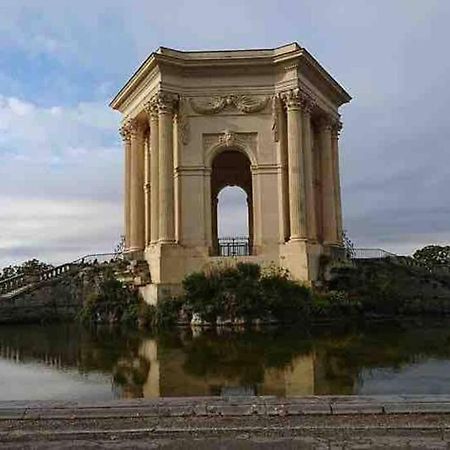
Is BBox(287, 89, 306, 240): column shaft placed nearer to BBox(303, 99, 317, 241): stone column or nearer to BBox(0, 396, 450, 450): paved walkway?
BBox(303, 99, 317, 241): stone column

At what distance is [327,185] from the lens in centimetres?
3975

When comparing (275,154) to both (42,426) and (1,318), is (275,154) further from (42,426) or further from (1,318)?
(42,426)

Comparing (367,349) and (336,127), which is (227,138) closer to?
(336,127)

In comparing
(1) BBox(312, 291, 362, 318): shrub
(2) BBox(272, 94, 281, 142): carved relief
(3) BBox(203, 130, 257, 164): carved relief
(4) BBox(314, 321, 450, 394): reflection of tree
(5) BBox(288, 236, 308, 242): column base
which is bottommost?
(4) BBox(314, 321, 450, 394): reflection of tree

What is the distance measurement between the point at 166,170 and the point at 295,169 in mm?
6409

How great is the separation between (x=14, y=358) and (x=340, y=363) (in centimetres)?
884

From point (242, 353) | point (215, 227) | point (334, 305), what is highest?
point (215, 227)

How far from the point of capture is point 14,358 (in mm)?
17938

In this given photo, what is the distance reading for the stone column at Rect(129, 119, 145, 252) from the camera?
39.7m

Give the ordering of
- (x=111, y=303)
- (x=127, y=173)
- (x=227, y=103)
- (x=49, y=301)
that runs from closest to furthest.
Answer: (x=111, y=303) < (x=227, y=103) < (x=49, y=301) < (x=127, y=173)

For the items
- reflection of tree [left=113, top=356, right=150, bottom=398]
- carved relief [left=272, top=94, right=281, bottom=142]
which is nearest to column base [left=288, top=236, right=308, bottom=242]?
carved relief [left=272, top=94, right=281, bottom=142]

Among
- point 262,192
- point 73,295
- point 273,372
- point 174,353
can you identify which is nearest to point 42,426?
point 273,372

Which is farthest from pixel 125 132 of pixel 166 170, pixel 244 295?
pixel 244 295

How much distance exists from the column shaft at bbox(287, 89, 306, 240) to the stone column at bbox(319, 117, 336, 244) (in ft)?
20.2
